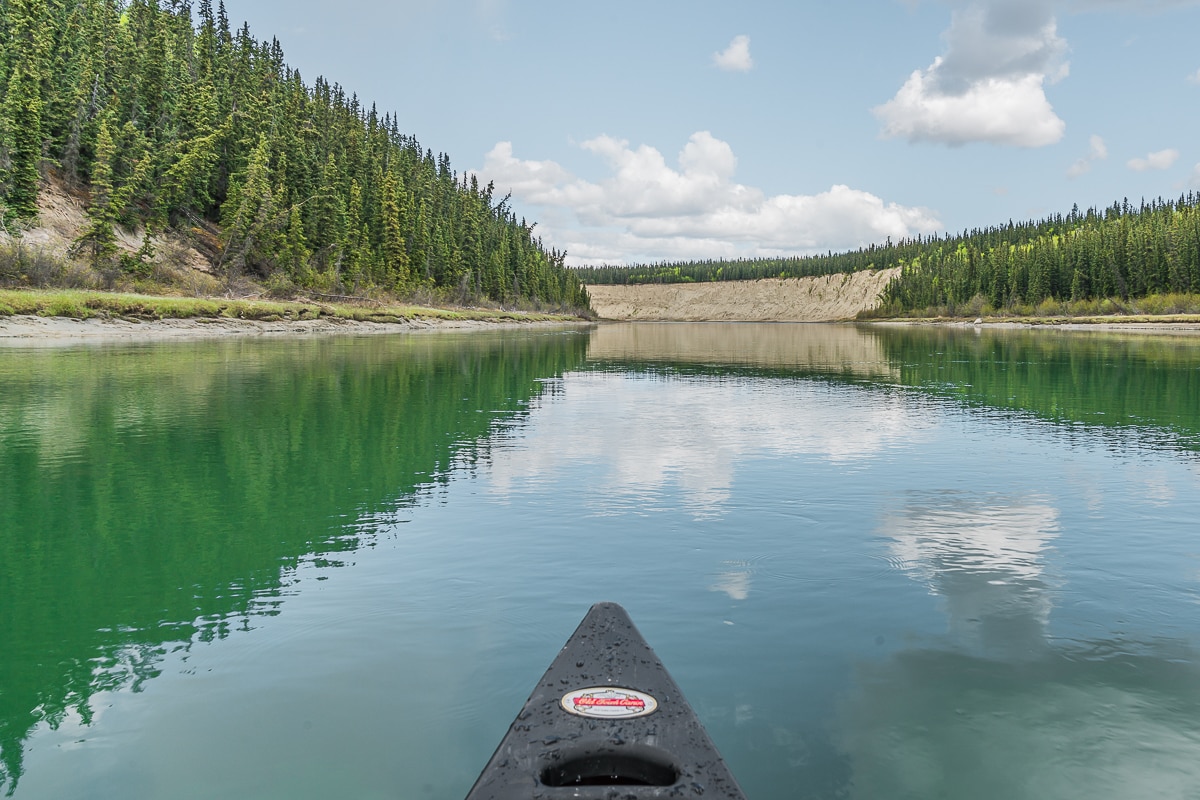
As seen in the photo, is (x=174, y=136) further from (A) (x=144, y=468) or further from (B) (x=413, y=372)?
(A) (x=144, y=468)

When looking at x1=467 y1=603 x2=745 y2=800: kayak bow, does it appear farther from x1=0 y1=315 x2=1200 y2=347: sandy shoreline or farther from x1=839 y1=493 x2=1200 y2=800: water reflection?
x1=0 y1=315 x2=1200 y2=347: sandy shoreline

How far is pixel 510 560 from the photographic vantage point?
9672mm

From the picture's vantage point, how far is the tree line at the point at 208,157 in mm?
66375

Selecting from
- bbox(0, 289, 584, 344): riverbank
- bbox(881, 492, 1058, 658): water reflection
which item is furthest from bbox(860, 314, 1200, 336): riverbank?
bbox(881, 492, 1058, 658): water reflection

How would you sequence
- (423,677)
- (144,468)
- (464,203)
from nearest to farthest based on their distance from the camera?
(423,677)
(144,468)
(464,203)

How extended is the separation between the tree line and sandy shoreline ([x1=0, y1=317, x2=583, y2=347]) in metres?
11.4

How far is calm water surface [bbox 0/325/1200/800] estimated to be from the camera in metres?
5.50

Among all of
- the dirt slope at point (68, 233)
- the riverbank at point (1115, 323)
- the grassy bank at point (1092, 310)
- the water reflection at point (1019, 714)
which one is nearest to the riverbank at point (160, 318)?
the dirt slope at point (68, 233)

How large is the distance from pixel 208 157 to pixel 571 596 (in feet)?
294

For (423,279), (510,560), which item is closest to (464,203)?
(423,279)

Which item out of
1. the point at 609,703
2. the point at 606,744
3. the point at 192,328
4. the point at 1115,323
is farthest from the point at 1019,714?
the point at 1115,323

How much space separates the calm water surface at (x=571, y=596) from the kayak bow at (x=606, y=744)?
33.7 inches

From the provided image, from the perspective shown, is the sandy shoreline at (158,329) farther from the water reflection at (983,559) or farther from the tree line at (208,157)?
the water reflection at (983,559)

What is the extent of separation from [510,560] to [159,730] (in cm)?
449
